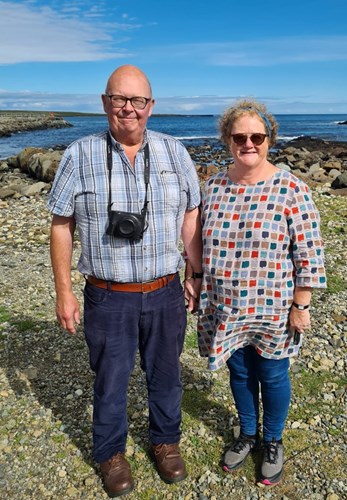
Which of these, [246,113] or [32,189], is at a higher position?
[246,113]

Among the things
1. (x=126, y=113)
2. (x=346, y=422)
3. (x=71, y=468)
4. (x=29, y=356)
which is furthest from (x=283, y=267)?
(x=29, y=356)

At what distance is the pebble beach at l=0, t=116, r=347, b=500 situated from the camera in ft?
12.7

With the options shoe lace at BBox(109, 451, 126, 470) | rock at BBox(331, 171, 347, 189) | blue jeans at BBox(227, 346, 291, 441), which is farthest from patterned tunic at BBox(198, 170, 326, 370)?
rock at BBox(331, 171, 347, 189)

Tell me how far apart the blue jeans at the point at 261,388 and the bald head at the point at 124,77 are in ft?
7.08

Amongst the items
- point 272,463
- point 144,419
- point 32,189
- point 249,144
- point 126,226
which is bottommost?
point 32,189

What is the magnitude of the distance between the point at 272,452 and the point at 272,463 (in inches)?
3.4

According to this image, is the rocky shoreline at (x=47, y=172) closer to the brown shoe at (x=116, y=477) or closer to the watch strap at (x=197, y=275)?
the watch strap at (x=197, y=275)

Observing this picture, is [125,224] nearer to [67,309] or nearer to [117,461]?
[67,309]

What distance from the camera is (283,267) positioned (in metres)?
3.30

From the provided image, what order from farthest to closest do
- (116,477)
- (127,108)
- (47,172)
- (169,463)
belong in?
(47,172) < (169,463) < (116,477) < (127,108)

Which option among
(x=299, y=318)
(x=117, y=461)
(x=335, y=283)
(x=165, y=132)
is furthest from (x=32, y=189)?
(x=165, y=132)

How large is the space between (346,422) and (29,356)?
3802 millimetres

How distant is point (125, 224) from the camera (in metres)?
3.19

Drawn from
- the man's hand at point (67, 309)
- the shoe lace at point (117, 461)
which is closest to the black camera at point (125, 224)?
the man's hand at point (67, 309)
